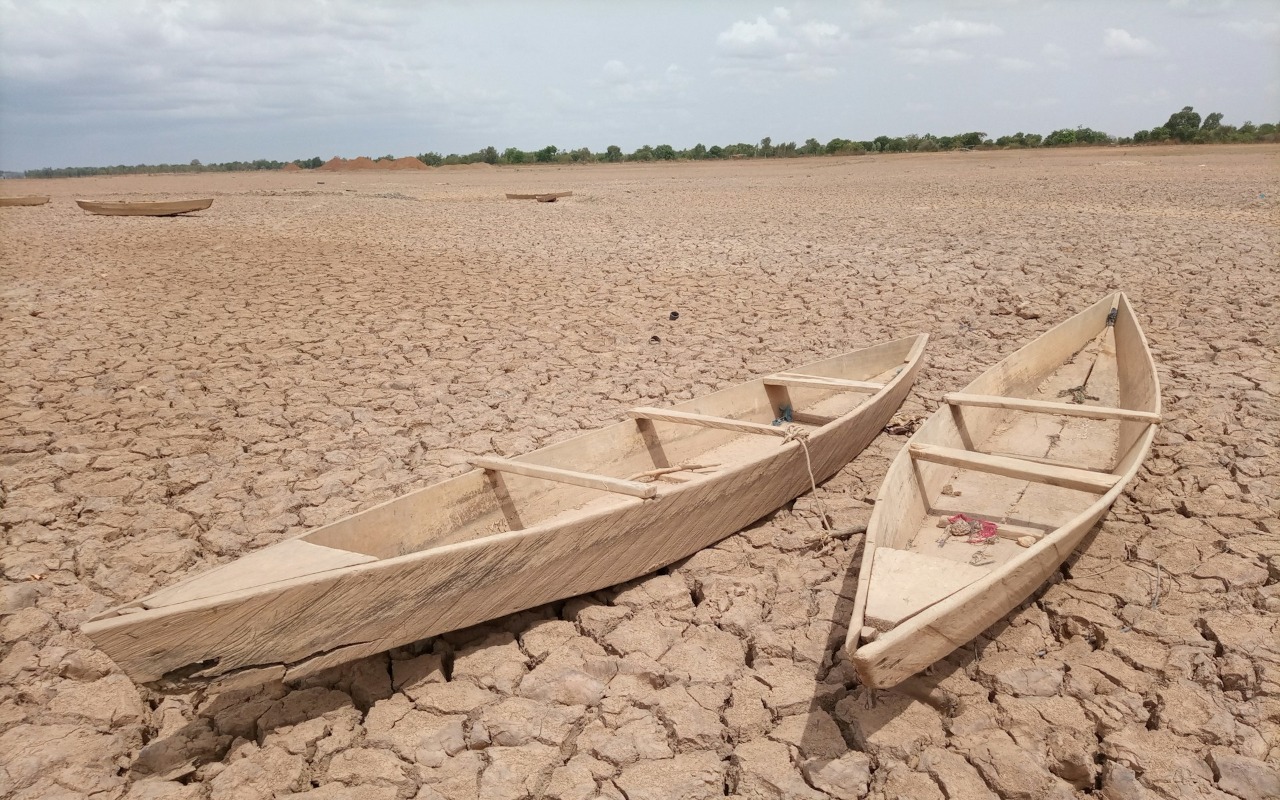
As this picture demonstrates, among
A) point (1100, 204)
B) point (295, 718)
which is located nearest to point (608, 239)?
point (1100, 204)

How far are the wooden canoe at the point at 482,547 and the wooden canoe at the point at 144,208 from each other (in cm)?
1345

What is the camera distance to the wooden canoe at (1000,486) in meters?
2.22

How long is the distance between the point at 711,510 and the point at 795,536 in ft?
1.82

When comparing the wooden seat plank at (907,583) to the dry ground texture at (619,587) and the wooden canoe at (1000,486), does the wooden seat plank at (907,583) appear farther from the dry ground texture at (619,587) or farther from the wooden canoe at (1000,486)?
the dry ground texture at (619,587)

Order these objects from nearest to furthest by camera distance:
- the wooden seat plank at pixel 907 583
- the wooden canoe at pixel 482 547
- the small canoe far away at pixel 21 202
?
the wooden canoe at pixel 482 547 → the wooden seat plank at pixel 907 583 → the small canoe far away at pixel 21 202

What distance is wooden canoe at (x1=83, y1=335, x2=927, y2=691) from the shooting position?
2.05 metres

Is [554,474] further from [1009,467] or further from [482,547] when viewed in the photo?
[1009,467]

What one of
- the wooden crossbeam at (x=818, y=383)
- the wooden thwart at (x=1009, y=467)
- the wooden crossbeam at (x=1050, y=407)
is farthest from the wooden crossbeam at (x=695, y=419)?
the wooden crossbeam at (x=1050, y=407)

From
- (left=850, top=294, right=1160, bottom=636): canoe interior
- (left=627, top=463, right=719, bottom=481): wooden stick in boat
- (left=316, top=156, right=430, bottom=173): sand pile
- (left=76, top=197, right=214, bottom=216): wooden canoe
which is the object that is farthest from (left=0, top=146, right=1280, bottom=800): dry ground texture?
(left=316, top=156, right=430, bottom=173): sand pile

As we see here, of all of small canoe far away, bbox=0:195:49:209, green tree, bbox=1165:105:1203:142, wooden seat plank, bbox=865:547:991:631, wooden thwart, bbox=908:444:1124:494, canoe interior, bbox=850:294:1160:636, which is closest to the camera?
wooden seat plank, bbox=865:547:991:631

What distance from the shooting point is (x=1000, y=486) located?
151 inches

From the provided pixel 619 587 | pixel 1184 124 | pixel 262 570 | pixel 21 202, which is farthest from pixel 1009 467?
pixel 1184 124

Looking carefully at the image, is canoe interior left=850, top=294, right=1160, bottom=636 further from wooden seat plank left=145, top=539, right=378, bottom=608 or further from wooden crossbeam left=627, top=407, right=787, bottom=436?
wooden seat plank left=145, top=539, right=378, bottom=608

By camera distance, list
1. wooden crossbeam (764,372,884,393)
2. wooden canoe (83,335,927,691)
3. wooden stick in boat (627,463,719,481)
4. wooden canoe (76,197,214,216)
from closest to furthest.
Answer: wooden canoe (83,335,927,691) → wooden stick in boat (627,463,719,481) → wooden crossbeam (764,372,884,393) → wooden canoe (76,197,214,216)
